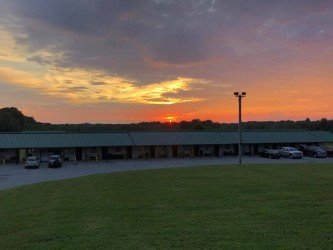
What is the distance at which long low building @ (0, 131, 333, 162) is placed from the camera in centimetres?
5869

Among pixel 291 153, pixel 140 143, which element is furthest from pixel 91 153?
pixel 291 153

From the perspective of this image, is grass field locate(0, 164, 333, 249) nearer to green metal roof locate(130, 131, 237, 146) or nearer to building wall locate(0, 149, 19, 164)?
building wall locate(0, 149, 19, 164)

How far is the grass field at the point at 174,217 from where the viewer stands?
36.8ft

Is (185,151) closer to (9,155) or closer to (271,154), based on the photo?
(271,154)

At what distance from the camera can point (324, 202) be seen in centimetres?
1678

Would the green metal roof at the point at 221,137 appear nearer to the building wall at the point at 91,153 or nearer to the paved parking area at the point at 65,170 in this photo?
the building wall at the point at 91,153

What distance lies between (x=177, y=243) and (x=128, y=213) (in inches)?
194

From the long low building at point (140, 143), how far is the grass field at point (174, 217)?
37.1 m

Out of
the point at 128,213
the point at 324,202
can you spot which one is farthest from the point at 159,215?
the point at 324,202

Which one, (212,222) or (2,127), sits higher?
(2,127)

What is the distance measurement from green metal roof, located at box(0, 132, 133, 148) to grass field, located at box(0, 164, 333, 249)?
36070mm

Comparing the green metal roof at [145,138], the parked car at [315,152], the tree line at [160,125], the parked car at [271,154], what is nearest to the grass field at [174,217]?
the green metal roof at [145,138]

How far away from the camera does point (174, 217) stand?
14.4 metres

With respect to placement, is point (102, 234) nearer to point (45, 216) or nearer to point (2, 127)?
point (45, 216)
